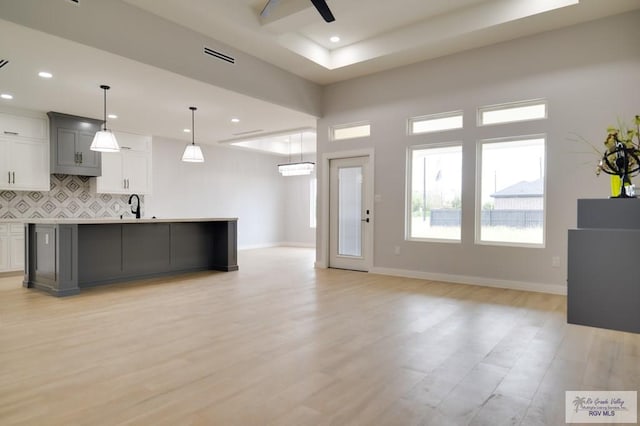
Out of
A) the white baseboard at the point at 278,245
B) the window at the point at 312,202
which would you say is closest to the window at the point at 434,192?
the white baseboard at the point at 278,245

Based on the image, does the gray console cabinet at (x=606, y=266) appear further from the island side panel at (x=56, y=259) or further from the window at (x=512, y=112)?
the island side panel at (x=56, y=259)

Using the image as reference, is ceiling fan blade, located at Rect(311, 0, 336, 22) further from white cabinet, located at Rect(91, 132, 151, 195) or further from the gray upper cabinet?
white cabinet, located at Rect(91, 132, 151, 195)

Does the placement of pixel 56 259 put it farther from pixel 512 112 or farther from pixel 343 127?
pixel 512 112

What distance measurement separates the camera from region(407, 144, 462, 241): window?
580 centimetres

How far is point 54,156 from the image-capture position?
668 cm

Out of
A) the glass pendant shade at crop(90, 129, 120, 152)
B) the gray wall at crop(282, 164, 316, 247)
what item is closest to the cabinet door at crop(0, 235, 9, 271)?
the glass pendant shade at crop(90, 129, 120, 152)

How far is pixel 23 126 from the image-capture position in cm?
640

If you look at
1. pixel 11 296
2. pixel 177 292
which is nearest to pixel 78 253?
pixel 11 296

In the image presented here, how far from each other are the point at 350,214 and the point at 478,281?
242cm

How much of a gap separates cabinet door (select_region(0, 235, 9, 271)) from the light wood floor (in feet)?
6.48

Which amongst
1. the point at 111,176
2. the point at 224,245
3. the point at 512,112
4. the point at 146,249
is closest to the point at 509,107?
the point at 512,112

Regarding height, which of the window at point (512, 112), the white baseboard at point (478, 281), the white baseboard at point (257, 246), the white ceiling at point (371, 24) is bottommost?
the white baseboard at point (257, 246)

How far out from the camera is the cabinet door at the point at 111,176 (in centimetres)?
750

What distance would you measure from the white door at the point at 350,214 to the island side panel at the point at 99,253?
349 cm
